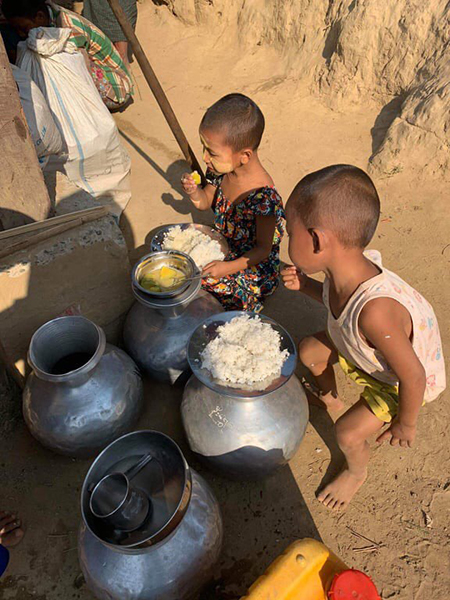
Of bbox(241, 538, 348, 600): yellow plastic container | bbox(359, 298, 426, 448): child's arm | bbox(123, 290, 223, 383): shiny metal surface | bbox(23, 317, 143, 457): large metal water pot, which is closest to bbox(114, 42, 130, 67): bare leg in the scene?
bbox(123, 290, 223, 383): shiny metal surface

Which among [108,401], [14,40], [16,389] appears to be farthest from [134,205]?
[108,401]

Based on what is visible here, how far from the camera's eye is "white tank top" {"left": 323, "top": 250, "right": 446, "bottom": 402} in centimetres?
166

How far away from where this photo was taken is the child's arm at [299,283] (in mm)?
2115

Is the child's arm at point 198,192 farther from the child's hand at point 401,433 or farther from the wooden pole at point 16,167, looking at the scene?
the child's hand at point 401,433

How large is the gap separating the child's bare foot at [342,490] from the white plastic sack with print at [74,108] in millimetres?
3031

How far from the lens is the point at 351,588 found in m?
1.28

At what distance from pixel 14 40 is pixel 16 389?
3315 millimetres

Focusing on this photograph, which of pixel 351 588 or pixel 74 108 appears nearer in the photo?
pixel 351 588

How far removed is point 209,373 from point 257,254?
107cm

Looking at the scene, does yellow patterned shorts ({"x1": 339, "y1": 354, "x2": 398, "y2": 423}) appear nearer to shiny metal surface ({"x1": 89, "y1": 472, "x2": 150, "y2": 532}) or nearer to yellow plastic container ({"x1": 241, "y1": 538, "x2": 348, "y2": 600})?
yellow plastic container ({"x1": 241, "y1": 538, "x2": 348, "y2": 600})

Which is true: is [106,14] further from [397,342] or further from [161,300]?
[397,342]

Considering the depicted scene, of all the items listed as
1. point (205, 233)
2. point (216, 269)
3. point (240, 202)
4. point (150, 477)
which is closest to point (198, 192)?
point (205, 233)

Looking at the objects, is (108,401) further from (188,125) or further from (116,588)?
(188,125)

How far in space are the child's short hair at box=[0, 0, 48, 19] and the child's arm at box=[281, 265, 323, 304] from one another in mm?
3330
